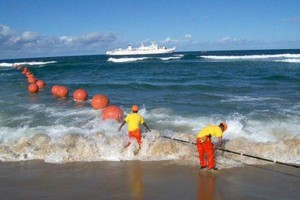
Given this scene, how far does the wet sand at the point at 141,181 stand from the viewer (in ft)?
21.3

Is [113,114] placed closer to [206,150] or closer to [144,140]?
[144,140]

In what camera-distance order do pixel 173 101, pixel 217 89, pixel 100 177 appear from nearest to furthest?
pixel 100 177 < pixel 173 101 < pixel 217 89

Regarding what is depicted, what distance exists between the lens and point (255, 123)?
40.4 ft

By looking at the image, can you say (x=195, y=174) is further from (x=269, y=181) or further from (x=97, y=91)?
(x=97, y=91)

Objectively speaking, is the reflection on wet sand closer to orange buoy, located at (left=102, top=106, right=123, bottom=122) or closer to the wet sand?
the wet sand

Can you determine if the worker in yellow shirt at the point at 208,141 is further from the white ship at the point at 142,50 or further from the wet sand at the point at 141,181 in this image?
the white ship at the point at 142,50

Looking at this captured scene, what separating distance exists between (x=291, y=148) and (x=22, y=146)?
275 inches

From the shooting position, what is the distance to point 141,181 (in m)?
7.16

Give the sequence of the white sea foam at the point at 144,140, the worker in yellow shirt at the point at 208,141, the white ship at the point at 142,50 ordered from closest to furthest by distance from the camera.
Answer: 1. the worker in yellow shirt at the point at 208,141
2. the white sea foam at the point at 144,140
3. the white ship at the point at 142,50

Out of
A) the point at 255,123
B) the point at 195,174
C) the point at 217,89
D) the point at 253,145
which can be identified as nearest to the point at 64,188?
the point at 195,174

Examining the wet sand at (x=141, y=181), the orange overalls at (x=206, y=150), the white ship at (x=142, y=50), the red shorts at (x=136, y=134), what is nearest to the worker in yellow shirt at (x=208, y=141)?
the orange overalls at (x=206, y=150)

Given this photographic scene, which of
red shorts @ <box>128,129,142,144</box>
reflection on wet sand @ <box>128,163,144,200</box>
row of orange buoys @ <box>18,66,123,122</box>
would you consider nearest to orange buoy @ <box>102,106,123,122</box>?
row of orange buoys @ <box>18,66,123,122</box>

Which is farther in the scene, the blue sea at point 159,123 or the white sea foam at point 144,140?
the blue sea at point 159,123

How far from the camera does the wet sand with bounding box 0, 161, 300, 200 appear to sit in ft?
21.3
